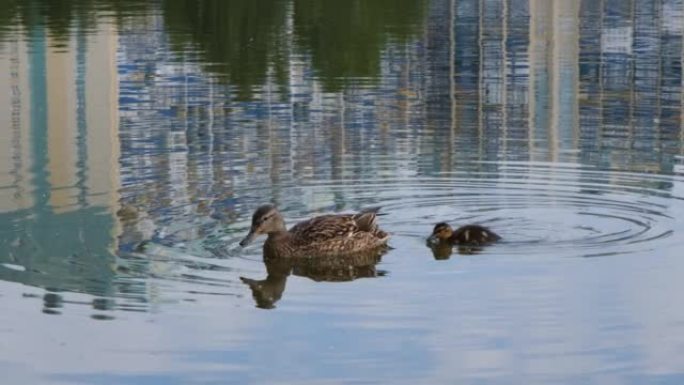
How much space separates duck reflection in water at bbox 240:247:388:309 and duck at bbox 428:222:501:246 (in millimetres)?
389

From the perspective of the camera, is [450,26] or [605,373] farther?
[450,26]

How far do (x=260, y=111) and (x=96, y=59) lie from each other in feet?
26.2

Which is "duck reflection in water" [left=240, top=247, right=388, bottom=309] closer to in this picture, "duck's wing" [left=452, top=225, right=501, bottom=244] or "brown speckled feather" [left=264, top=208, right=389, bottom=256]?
"brown speckled feather" [left=264, top=208, right=389, bottom=256]

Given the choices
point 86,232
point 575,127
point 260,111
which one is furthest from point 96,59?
point 86,232

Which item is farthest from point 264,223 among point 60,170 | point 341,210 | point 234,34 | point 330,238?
point 234,34

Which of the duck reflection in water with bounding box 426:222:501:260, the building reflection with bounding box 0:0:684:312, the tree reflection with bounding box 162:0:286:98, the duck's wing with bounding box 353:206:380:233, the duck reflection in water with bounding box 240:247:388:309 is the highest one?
the tree reflection with bounding box 162:0:286:98

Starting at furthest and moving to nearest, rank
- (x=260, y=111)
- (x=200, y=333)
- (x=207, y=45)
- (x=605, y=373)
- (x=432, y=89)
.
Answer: (x=207, y=45) → (x=432, y=89) → (x=260, y=111) → (x=200, y=333) → (x=605, y=373)

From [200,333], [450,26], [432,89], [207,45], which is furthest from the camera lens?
[450,26]

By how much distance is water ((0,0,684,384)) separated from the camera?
10.3 meters

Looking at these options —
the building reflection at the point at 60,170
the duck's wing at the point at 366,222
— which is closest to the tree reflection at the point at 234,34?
the building reflection at the point at 60,170

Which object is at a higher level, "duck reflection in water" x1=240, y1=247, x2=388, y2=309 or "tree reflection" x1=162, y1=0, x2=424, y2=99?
"tree reflection" x1=162, y1=0, x2=424, y2=99

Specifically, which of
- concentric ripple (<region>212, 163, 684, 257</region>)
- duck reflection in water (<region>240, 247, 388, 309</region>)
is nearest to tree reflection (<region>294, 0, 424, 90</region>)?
concentric ripple (<region>212, 163, 684, 257</region>)

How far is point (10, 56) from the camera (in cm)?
2936

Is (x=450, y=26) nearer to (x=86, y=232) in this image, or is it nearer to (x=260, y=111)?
(x=260, y=111)
